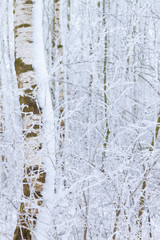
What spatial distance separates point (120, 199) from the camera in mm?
1894

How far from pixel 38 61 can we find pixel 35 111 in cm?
51

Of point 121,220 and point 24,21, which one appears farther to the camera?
point 24,21

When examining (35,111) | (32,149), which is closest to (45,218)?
(32,149)

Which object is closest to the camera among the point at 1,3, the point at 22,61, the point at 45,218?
the point at 45,218

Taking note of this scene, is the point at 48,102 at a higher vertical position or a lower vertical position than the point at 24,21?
lower

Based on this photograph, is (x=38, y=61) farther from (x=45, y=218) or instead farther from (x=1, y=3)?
(x=1, y=3)

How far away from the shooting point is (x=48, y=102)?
223cm

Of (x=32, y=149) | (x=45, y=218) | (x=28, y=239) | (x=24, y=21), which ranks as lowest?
(x=28, y=239)

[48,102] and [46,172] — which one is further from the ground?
[48,102]

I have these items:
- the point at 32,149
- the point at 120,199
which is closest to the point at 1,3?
the point at 32,149

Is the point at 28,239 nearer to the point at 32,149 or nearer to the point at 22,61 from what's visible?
the point at 32,149

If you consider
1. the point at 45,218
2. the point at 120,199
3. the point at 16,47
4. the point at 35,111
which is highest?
the point at 16,47

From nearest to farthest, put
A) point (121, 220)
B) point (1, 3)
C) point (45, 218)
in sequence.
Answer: point (121, 220) < point (45, 218) < point (1, 3)

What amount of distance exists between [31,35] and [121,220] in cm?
195
